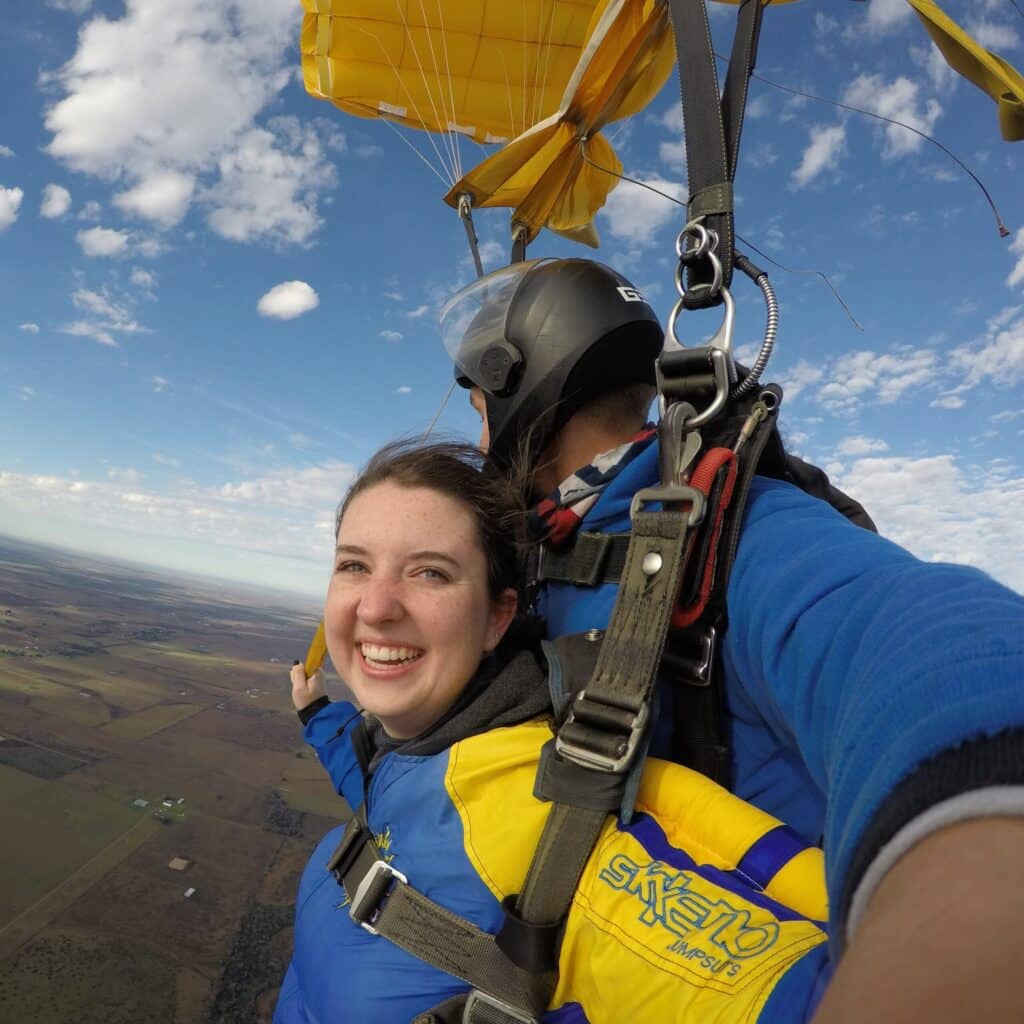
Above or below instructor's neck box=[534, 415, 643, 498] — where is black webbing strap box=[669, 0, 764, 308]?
above

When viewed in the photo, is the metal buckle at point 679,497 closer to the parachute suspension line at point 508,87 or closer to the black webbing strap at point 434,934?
the black webbing strap at point 434,934

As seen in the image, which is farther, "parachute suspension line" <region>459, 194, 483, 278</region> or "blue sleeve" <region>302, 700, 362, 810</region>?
"parachute suspension line" <region>459, 194, 483, 278</region>

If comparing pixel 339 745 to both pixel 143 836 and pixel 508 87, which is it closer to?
pixel 508 87

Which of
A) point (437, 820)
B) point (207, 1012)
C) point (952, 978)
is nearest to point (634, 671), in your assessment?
point (437, 820)

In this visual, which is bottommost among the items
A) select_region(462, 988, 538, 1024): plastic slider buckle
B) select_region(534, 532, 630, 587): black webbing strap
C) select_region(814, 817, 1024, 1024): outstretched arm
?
select_region(462, 988, 538, 1024): plastic slider buckle

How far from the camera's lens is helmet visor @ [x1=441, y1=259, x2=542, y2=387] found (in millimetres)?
2092

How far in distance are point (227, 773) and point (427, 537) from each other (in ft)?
132

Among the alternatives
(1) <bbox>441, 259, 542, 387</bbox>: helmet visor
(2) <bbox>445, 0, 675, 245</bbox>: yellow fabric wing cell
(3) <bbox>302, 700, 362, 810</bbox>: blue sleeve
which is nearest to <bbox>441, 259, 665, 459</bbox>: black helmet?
(1) <bbox>441, 259, 542, 387</bbox>: helmet visor

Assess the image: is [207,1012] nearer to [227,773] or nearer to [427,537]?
[227,773]

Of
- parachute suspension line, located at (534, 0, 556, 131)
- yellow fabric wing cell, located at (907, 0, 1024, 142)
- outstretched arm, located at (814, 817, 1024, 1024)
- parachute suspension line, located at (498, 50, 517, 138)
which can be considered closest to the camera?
outstretched arm, located at (814, 817, 1024, 1024)

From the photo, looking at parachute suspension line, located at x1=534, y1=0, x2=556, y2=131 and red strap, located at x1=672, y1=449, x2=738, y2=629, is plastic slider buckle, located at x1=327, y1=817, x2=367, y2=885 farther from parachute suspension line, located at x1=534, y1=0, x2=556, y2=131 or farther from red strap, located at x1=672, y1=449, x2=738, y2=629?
parachute suspension line, located at x1=534, y1=0, x2=556, y2=131

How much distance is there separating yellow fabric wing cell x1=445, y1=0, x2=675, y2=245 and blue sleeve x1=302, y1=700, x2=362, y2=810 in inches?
86.1

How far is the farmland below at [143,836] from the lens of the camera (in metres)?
19.5

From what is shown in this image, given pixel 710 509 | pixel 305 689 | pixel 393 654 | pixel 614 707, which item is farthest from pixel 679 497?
pixel 305 689
